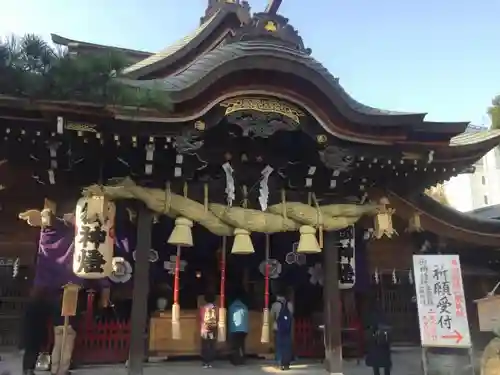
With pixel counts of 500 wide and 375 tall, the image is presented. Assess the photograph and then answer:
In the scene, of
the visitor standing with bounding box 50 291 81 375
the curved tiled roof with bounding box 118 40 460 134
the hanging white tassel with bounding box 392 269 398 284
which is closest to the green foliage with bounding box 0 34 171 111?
the curved tiled roof with bounding box 118 40 460 134

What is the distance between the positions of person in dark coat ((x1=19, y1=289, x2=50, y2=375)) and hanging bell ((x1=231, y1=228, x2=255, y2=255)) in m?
3.33

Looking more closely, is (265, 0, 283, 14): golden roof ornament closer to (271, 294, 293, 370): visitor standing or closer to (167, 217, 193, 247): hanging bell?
(167, 217, 193, 247): hanging bell

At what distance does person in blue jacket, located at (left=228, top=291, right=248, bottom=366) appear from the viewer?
9.22 metres

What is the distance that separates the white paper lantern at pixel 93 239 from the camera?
7.57 metres

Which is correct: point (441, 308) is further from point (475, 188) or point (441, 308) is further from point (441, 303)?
point (475, 188)

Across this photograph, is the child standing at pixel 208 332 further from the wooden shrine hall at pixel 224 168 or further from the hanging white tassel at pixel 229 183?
the hanging white tassel at pixel 229 183

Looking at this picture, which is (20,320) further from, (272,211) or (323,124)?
(323,124)

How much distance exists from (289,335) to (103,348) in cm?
341

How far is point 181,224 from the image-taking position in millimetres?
8211

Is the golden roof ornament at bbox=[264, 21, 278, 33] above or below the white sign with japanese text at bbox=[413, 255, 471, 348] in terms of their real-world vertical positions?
above

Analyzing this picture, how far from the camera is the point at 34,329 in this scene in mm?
7895

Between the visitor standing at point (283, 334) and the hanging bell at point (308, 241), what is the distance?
1351 millimetres

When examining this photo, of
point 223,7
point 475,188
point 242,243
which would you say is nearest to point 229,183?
point 242,243

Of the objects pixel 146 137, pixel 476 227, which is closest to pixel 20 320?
pixel 146 137
